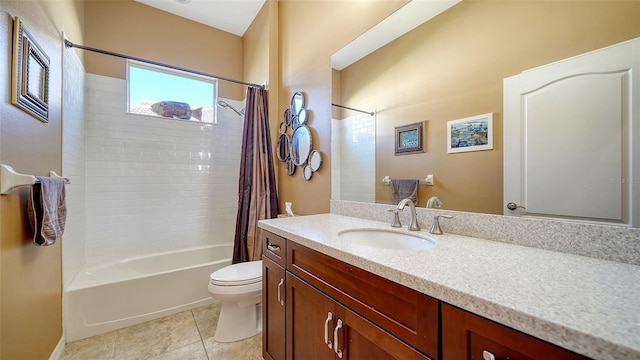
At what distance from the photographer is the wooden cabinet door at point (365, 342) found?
676 millimetres

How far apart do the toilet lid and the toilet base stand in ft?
0.59

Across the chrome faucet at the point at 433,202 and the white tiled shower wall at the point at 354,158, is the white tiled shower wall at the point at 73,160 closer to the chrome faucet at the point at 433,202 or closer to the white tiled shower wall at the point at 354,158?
the white tiled shower wall at the point at 354,158

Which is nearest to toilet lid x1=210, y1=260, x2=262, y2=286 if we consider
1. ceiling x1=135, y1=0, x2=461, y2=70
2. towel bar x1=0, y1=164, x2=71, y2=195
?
towel bar x1=0, y1=164, x2=71, y2=195

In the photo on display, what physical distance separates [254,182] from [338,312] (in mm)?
1645

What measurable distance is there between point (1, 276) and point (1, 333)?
22 cm

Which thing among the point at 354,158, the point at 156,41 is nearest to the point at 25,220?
the point at 354,158

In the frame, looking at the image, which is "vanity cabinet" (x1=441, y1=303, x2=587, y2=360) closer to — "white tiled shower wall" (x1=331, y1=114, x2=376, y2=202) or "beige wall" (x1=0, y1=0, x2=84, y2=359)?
"white tiled shower wall" (x1=331, y1=114, x2=376, y2=202)

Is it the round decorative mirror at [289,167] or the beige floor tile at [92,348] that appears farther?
the round decorative mirror at [289,167]

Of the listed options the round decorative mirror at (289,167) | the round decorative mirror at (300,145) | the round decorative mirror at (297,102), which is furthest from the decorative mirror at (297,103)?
the round decorative mirror at (289,167)

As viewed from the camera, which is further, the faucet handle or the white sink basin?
the faucet handle

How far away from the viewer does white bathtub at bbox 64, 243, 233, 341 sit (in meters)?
1.77

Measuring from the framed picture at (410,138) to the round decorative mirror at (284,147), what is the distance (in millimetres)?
1141

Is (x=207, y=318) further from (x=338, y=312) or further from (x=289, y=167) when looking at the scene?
(x=338, y=312)

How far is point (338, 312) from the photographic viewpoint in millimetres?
897
